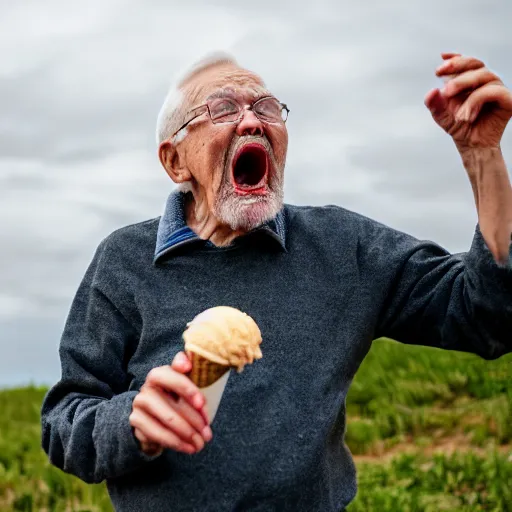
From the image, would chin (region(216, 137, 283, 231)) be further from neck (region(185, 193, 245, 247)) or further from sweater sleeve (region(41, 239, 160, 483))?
sweater sleeve (region(41, 239, 160, 483))

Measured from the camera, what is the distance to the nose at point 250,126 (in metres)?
3.14

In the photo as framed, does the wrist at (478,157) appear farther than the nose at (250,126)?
No

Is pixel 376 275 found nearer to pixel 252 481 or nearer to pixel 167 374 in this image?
pixel 252 481

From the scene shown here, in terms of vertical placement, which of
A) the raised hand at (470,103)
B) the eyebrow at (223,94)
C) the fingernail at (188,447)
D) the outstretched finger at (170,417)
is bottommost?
the fingernail at (188,447)

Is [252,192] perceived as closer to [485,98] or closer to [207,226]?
[207,226]

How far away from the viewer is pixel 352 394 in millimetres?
7516

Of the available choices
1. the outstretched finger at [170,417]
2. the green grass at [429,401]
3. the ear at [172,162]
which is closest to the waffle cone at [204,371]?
the outstretched finger at [170,417]

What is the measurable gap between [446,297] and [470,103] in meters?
0.72

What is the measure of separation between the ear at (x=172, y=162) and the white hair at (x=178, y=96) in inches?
1.6

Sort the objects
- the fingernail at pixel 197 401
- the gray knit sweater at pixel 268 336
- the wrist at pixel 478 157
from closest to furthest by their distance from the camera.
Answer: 1. the fingernail at pixel 197 401
2. the wrist at pixel 478 157
3. the gray knit sweater at pixel 268 336

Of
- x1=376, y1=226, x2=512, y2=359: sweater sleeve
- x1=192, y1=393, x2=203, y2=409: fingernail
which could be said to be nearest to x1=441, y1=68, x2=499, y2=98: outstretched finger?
x1=376, y1=226, x2=512, y2=359: sweater sleeve

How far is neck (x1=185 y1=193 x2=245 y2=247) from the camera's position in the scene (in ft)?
10.7

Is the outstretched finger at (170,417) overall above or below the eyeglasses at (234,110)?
below

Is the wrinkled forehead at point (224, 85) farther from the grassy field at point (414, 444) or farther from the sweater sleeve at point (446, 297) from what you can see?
the grassy field at point (414, 444)
